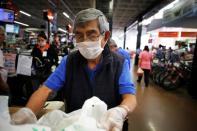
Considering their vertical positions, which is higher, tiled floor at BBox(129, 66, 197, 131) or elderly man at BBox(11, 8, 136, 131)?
elderly man at BBox(11, 8, 136, 131)

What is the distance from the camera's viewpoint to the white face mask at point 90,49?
1.50 metres

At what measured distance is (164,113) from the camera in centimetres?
538

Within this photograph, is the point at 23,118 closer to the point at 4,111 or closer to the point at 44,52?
the point at 4,111

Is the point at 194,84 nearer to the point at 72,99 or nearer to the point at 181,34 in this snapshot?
the point at 72,99

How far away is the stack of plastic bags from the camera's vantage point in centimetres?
87

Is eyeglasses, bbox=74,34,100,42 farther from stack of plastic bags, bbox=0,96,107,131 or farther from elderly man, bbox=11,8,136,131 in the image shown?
stack of plastic bags, bbox=0,96,107,131

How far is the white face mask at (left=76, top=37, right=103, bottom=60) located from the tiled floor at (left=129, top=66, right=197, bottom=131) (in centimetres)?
298

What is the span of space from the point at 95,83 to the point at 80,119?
1.65ft

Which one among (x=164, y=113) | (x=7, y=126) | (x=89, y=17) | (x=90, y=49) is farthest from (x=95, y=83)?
(x=164, y=113)

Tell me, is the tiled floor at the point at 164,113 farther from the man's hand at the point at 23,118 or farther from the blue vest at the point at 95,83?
the man's hand at the point at 23,118

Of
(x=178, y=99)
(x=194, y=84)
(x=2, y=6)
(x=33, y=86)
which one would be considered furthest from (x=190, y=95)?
(x=2, y=6)

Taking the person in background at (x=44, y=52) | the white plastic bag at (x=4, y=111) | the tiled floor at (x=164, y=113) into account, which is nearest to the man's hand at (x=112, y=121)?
the white plastic bag at (x=4, y=111)

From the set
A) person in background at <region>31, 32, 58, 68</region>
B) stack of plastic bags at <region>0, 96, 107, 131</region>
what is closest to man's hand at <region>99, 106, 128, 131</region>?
stack of plastic bags at <region>0, 96, 107, 131</region>

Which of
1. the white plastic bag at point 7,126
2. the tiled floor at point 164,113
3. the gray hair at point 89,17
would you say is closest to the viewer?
the white plastic bag at point 7,126
